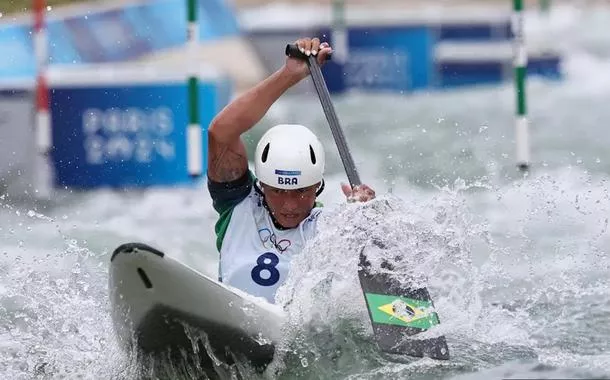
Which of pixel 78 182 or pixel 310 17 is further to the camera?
Answer: pixel 310 17

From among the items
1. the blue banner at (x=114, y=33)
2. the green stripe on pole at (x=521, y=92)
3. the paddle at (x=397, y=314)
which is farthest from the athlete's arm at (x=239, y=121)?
the blue banner at (x=114, y=33)

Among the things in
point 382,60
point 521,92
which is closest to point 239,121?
point 521,92

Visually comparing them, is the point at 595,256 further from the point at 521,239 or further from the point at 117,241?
the point at 117,241

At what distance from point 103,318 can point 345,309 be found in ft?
3.27

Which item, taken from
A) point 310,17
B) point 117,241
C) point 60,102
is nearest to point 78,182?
point 60,102

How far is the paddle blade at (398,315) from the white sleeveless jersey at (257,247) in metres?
0.29

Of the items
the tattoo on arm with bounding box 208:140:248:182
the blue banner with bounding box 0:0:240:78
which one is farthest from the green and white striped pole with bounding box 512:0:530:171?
the blue banner with bounding box 0:0:240:78

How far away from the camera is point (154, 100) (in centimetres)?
1084

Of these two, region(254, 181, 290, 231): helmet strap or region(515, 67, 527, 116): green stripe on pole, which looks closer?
region(254, 181, 290, 231): helmet strap

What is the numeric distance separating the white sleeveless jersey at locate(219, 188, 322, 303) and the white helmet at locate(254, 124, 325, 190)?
7.5 inches

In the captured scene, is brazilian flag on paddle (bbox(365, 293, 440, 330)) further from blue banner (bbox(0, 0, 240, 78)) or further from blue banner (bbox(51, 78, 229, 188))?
blue banner (bbox(0, 0, 240, 78))

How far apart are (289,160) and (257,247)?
40 centimetres

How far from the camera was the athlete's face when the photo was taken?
5.70m

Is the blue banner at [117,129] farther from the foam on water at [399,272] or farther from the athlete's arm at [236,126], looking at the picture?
the athlete's arm at [236,126]
